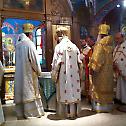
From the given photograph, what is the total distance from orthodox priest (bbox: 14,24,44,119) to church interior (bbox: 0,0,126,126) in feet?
0.97

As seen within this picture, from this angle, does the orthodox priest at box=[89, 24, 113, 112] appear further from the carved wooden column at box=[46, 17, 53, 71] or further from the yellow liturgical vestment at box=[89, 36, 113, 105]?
the carved wooden column at box=[46, 17, 53, 71]

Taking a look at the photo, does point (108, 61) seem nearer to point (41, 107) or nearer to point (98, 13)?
point (41, 107)

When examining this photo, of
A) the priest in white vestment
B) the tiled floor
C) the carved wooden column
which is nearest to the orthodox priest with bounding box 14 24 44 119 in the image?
the tiled floor

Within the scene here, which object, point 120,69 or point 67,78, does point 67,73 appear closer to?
point 67,78

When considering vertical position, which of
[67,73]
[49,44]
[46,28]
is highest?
[46,28]

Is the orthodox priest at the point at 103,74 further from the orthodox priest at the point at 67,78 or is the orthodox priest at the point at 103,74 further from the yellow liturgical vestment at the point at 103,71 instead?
the orthodox priest at the point at 67,78

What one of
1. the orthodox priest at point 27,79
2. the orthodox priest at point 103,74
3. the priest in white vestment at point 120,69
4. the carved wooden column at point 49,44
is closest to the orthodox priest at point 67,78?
the orthodox priest at point 27,79

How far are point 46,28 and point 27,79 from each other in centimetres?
297

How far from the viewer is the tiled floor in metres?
4.94

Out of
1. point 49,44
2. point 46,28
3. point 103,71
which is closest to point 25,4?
point 46,28

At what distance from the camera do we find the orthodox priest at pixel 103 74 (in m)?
5.80

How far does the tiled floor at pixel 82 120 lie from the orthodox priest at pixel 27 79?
0.26 meters

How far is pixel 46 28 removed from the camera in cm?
814

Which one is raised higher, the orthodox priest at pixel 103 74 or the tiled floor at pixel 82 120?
the orthodox priest at pixel 103 74
